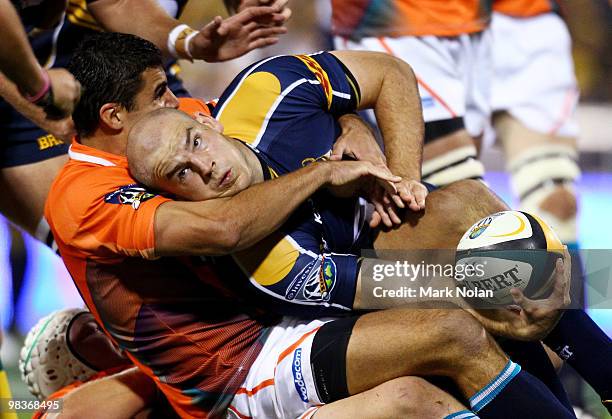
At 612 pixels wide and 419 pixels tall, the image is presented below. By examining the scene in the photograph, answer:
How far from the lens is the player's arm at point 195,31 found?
137 inches

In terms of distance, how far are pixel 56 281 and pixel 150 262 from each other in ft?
6.70

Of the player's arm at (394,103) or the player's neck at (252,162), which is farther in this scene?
the player's arm at (394,103)

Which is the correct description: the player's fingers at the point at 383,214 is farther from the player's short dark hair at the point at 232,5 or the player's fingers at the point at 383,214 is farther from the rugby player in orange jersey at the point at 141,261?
the player's short dark hair at the point at 232,5

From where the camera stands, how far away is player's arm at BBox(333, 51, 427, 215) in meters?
3.18

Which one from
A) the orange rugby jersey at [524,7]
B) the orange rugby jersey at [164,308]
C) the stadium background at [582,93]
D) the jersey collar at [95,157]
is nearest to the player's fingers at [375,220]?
the orange rugby jersey at [164,308]

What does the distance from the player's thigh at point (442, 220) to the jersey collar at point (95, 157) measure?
2.95 feet

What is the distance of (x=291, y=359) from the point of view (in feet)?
9.19

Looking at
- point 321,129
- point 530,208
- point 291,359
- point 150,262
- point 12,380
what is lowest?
point 12,380

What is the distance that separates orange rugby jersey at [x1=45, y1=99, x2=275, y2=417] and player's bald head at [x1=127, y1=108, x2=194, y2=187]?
0.17ft

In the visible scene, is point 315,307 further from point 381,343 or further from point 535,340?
point 535,340

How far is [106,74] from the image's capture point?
2936 millimetres

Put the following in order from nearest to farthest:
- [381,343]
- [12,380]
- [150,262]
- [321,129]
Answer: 1. [381,343]
2. [150,262]
3. [321,129]
4. [12,380]

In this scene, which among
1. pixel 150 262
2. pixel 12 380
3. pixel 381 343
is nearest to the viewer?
pixel 381 343

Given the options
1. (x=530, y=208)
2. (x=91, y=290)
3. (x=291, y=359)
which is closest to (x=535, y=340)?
(x=291, y=359)
